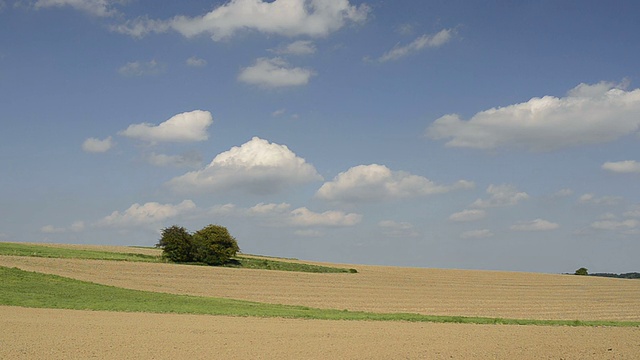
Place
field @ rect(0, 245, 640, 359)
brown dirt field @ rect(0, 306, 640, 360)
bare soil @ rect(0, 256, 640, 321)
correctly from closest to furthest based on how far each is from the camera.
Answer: brown dirt field @ rect(0, 306, 640, 360) < field @ rect(0, 245, 640, 359) < bare soil @ rect(0, 256, 640, 321)

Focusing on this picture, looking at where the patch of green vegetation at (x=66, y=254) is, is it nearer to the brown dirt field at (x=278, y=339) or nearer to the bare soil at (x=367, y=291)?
the bare soil at (x=367, y=291)

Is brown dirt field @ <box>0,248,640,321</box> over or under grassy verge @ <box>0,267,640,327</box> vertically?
over

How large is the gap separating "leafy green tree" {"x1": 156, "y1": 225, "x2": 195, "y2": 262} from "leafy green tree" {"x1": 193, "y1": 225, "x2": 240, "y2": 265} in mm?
740

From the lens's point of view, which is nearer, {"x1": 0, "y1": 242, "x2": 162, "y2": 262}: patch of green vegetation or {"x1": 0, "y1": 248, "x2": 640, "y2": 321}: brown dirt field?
{"x1": 0, "y1": 248, "x2": 640, "y2": 321}: brown dirt field

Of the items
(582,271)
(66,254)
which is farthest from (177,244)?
(582,271)

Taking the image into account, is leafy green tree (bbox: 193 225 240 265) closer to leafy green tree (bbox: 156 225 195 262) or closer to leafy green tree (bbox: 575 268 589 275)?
leafy green tree (bbox: 156 225 195 262)

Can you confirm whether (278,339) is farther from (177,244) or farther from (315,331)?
(177,244)

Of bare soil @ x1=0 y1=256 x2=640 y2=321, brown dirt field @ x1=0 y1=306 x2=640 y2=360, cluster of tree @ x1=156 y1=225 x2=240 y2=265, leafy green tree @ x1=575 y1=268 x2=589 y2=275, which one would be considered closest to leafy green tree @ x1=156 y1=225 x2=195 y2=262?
cluster of tree @ x1=156 y1=225 x2=240 y2=265

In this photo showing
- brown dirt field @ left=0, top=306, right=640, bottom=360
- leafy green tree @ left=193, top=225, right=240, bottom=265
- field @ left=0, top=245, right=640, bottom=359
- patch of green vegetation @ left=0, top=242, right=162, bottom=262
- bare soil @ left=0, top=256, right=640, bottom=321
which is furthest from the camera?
leafy green tree @ left=193, top=225, right=240, bottom=265

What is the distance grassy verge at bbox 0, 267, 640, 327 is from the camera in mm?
32594

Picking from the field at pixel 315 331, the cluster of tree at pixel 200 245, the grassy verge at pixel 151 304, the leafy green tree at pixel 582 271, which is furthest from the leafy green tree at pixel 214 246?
the leafy green tree at pixel 582 271

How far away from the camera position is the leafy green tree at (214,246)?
76.7 metres

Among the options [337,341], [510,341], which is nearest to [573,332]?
[510,341]

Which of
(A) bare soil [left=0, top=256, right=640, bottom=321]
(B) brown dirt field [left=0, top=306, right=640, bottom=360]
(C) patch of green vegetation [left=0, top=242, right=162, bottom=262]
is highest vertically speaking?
(C) patch of green vegetation [left=0, top=242, right=162, bottom=262]
